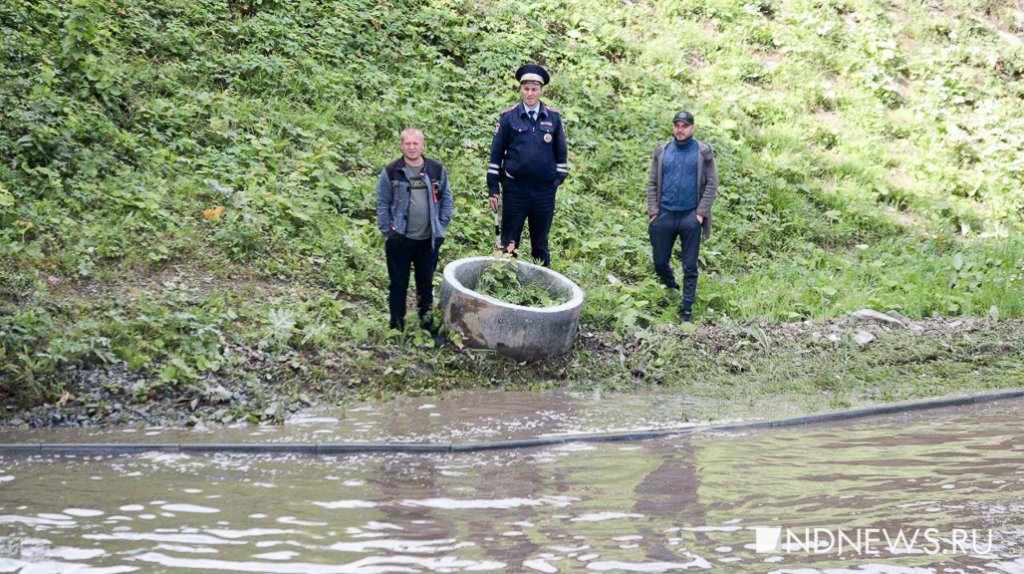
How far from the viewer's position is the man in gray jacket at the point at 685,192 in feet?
35.7

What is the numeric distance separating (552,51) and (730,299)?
7300 mm

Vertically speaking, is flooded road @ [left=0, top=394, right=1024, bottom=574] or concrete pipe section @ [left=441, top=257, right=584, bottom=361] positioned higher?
concrete pipe section @ [left=441, top=257, right=584, bottom=361]

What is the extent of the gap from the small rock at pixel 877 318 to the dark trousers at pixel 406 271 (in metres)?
4.75

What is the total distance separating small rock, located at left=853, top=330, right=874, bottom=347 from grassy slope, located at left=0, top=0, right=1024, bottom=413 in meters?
0.83

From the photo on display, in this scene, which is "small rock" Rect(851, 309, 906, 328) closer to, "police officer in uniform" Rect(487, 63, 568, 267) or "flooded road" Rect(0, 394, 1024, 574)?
"flooded road" Rect(0, 394, 1024, 574)

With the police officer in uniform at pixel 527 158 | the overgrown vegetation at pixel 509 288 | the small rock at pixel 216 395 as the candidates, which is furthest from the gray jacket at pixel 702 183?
the small rock at pixel 216 395

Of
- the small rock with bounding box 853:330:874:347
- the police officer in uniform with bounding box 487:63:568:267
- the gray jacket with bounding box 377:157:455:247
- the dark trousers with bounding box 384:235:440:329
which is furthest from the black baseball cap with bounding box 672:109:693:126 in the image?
the dark trousers with bounding box 384:235:440:329

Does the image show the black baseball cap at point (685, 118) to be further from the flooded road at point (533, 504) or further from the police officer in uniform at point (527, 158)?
the flooded road at point (533, 504)

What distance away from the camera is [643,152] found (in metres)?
15.5

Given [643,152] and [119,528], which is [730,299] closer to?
[643,152]

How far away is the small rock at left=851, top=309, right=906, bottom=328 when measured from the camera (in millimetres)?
11070

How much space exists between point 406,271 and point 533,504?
3.98 meters

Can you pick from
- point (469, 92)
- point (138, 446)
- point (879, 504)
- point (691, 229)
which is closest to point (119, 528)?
point (138, 446)

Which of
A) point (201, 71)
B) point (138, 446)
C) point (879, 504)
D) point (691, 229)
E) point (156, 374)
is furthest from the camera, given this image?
point (201, 71)
